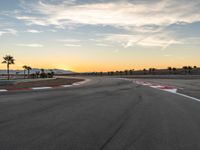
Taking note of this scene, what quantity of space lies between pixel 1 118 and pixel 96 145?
3.66 m

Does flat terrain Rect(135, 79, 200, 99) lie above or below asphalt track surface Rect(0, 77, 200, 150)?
above

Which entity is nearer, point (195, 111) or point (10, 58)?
point (195, 111)

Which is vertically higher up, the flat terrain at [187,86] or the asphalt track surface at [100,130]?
the flat terrain at [187,86]

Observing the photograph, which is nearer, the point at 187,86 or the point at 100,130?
the point at 100,130

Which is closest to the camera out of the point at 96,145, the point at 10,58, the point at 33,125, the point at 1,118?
the point at 96,145

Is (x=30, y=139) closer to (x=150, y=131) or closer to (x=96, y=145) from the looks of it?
(x=96, y=145)

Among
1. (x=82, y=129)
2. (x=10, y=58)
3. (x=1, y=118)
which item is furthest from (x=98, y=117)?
(x=10, y=58)

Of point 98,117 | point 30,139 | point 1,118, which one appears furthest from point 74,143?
point 1,118

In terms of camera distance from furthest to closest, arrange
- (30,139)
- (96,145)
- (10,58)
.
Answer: (10,58)
(30,139)
(96,145)

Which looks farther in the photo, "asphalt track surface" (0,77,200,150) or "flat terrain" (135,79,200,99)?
"flat terrain" (135,79,200,99)

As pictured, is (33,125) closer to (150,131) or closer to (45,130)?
(45,130)

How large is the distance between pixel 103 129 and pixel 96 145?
1.31 m

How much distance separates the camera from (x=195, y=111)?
9391 millimetres

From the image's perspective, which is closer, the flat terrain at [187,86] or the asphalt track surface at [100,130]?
the asphalt track surface at [100,130]
